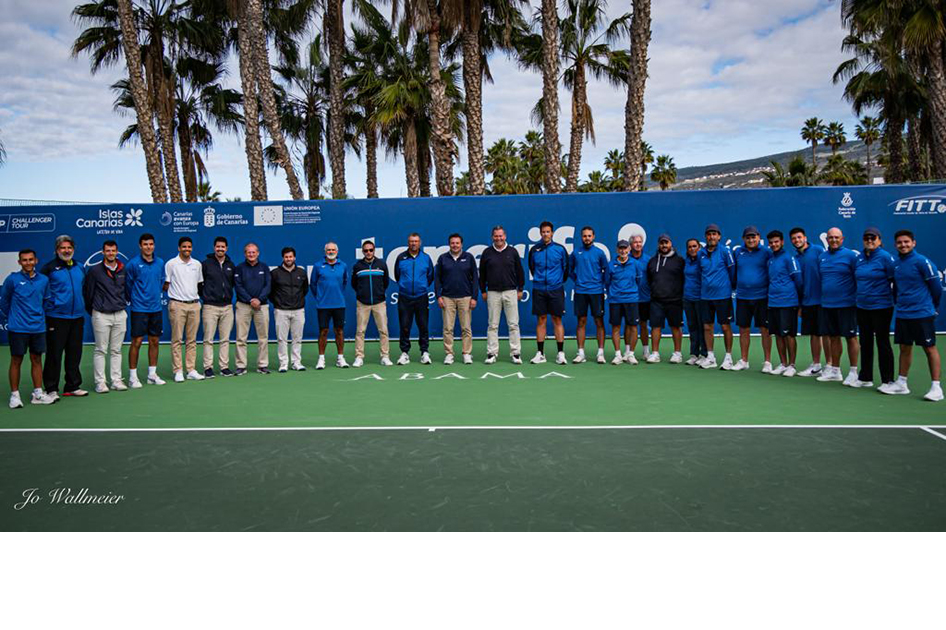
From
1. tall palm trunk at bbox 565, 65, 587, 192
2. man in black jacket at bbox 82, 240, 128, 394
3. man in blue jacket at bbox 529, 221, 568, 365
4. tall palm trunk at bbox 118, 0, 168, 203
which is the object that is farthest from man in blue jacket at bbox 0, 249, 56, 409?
tall palm trunk at bbox 565, 65, 587, 192

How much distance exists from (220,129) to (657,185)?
47933 mm

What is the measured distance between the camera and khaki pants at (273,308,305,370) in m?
9.84

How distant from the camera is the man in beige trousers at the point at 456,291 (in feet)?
33.2

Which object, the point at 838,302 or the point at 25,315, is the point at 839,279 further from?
the point at 25,315

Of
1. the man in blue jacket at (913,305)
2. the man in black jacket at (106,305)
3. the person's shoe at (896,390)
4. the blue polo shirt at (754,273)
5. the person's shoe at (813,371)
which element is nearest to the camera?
the man in blue jacket at (913,305)

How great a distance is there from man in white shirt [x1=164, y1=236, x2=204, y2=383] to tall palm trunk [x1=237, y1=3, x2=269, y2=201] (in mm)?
9593

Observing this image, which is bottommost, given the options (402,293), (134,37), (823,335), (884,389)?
(884,389)

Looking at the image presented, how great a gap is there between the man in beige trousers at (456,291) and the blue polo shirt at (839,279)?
4.72 metres

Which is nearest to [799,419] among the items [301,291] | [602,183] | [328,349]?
[301,291]

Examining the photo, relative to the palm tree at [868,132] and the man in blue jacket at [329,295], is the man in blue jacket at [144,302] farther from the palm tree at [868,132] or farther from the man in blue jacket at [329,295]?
the palm tree at [868,132]

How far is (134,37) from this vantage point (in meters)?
17.9

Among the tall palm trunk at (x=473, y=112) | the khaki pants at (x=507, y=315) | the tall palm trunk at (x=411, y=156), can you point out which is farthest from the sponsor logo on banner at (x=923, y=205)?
the tall palm trunk at (x=411, y=156)

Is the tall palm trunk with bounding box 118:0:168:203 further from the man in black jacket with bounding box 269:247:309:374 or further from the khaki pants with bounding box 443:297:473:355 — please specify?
the khaki pants with bounding box 443:297:473:355

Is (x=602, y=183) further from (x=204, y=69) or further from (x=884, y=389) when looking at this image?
(x=884, y=389)
